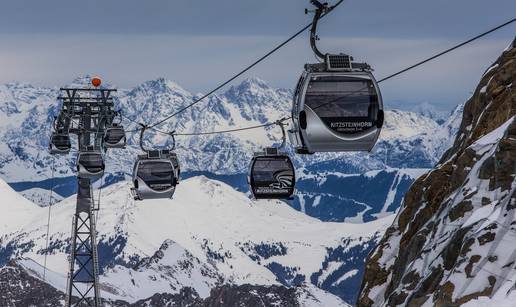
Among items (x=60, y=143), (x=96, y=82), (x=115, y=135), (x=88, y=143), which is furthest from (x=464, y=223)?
(x=60, y=143)

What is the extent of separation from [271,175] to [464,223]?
16.8 meters

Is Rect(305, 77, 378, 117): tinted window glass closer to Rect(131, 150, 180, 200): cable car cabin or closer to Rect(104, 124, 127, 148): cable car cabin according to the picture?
Rect(131, 150, 180, 200): cable car cabin

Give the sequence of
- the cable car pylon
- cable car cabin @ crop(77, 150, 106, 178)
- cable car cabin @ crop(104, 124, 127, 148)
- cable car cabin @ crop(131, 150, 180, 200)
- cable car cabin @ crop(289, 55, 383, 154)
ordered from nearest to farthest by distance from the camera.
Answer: cable car cabin @ crop(289, 55, 383, 154) < cable car cabin @ crop(131, 150, 180, 200) < cable car cabin @ crop(77, 150, 106, 178) < the cable car pylon < cable car cabin @ crop(104, 124, 127, 148)

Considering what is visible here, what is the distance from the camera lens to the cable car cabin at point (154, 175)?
42250 mm

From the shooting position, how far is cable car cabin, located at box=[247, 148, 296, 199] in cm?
3622

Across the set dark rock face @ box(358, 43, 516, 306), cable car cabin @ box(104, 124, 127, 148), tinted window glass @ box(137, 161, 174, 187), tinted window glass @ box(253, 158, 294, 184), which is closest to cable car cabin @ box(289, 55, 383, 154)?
tinted window glass @ box(253, 158, 294, 184)

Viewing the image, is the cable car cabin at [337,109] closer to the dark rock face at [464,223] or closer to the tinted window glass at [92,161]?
the dark rock face at [464,223]

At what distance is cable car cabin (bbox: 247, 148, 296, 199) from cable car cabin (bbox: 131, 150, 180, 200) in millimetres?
6948

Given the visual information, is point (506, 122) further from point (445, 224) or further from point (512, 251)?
point (512, 251)

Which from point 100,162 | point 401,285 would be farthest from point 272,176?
point 100,162

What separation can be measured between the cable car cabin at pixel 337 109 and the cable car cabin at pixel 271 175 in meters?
11.5

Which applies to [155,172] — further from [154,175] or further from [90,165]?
[90,165]

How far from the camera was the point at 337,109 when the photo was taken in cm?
2466

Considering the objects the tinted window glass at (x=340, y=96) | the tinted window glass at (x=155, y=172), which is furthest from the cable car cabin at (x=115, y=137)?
the tinted window glass at (x=340, y=96)
